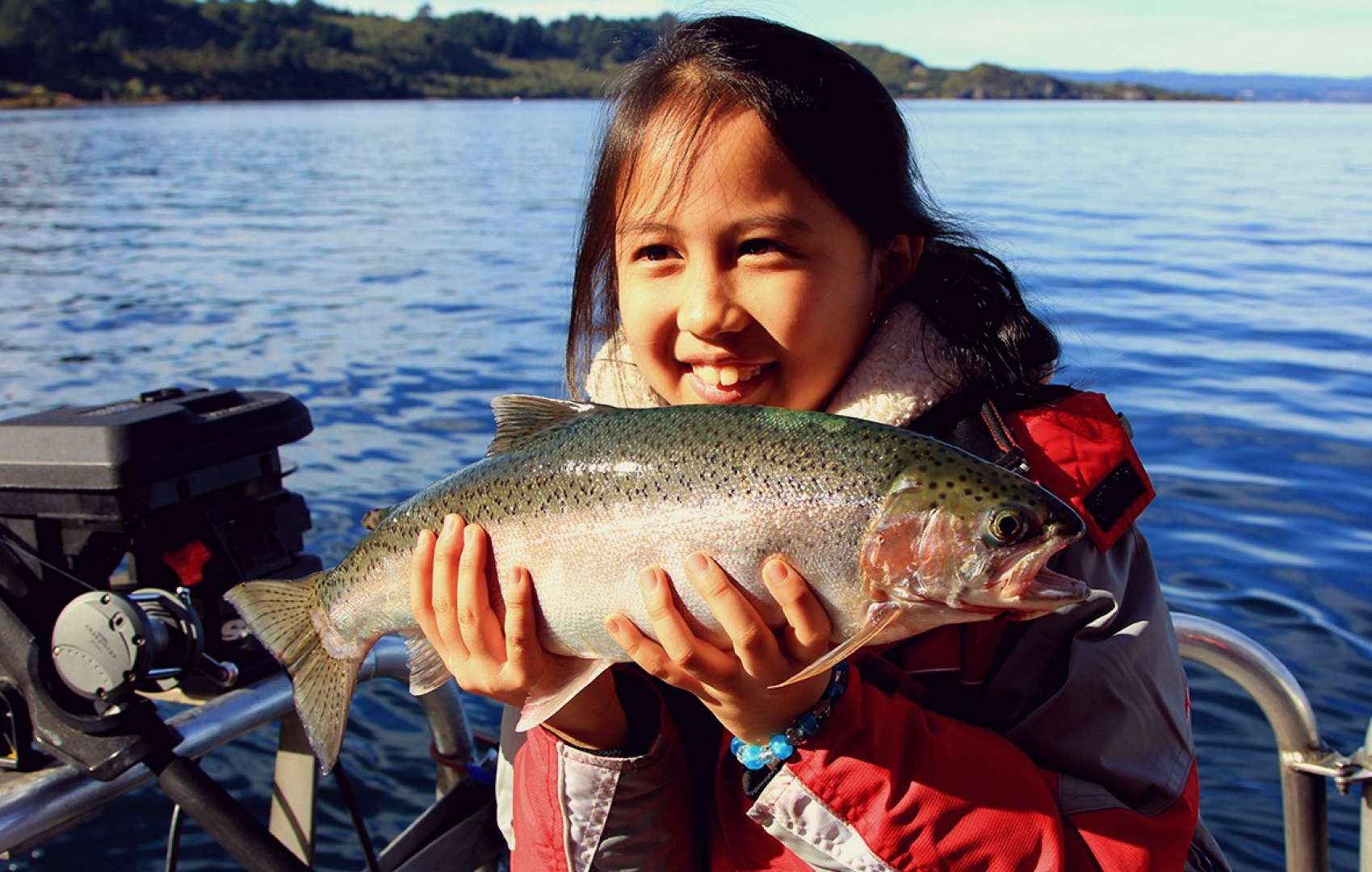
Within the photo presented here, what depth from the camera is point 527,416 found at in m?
2.64

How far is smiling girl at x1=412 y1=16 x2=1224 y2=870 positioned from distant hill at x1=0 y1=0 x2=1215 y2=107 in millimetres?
93654

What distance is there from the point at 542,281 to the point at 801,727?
17.4 metres

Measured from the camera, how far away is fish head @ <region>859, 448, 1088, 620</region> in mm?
2100

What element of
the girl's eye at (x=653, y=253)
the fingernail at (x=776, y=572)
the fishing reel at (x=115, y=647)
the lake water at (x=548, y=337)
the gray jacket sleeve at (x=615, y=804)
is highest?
the girl's eye at (x=653, y=253)

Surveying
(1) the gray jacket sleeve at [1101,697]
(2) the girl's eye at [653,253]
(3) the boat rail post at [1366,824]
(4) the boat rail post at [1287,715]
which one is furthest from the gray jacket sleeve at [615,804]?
(3) the boat rail post at [1366,824]

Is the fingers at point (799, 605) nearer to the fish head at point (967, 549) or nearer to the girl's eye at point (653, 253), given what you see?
the fish head at point (967, 549)

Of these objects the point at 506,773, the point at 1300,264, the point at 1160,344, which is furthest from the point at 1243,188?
the point at 506,773

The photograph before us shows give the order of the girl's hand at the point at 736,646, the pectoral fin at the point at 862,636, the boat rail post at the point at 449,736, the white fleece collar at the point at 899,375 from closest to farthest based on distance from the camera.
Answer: the pectoral fin at the point at 862,636 < the girl's hand at the point at 736,646 < the white fleece collar at the point at 899,375 < the boat rail post at the point at 449,736

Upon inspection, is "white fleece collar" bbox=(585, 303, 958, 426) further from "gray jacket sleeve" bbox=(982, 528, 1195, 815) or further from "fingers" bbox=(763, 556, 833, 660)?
"fingers" bbox=(763, 556, 833, 660)

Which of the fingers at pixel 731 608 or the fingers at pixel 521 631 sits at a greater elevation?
the fingers at pixel 731 608

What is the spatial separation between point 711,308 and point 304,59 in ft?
454

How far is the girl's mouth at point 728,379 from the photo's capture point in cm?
280

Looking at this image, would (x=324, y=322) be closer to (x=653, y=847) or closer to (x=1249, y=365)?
(x=1249, y=365)

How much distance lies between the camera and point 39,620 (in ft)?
10.0
